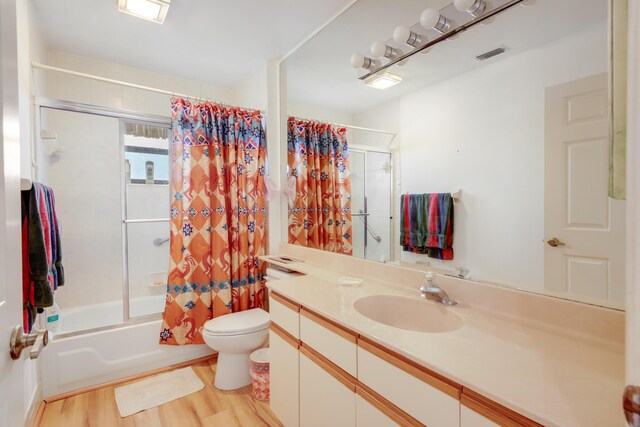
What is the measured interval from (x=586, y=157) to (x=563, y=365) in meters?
0.66

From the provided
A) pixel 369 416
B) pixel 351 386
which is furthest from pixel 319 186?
pixel 369 416

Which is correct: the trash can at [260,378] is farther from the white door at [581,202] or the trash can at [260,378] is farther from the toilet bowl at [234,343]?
the white door at [581,202]

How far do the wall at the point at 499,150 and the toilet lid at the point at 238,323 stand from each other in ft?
3.97

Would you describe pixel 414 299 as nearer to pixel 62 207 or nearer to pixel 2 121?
pixel 2 121

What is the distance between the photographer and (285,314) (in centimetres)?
157

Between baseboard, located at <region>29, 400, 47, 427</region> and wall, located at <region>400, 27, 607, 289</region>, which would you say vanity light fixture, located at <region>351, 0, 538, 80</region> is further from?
baseboard, located at <region>29, 400, 47, 427</region>

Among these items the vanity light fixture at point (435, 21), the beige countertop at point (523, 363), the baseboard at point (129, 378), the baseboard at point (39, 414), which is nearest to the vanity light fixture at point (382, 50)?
the vanity light fixture at point (435, 21)

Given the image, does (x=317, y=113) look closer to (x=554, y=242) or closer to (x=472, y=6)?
(x=472, y=6)

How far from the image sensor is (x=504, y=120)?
124cm

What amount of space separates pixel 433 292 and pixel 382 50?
1362mm

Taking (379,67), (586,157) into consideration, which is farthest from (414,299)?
(379,67)

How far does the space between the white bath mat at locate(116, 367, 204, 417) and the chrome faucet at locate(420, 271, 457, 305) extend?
1.73 m

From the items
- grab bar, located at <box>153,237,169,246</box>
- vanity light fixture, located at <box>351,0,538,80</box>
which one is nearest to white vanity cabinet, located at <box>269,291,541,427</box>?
vanity light fixture, located at <box>351,0,538,80</box>

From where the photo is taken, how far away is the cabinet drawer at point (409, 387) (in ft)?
2.68
